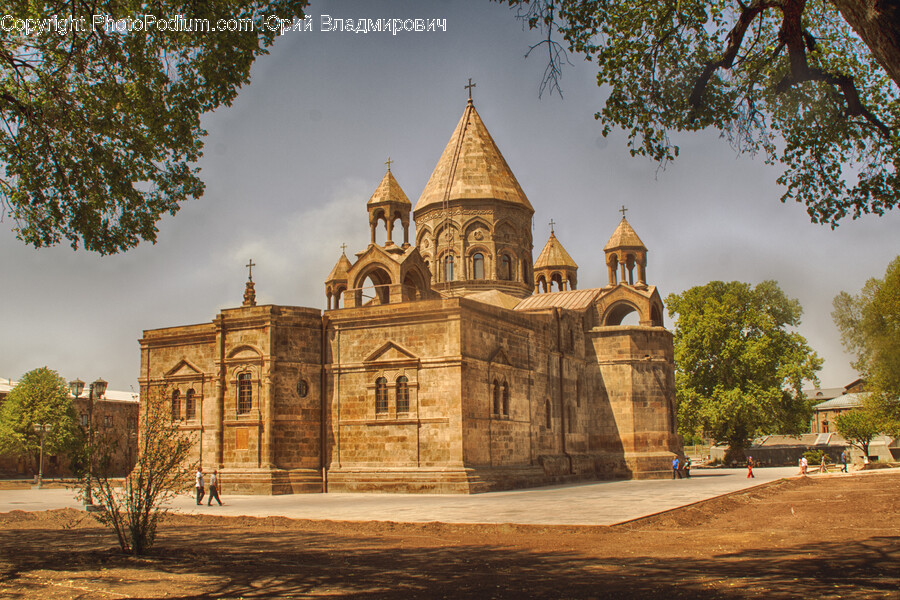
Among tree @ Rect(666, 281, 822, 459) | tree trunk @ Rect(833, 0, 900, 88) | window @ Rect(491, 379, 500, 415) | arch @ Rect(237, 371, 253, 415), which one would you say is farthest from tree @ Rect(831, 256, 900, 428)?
tree trunk @ Rect(833, 0, 900, 88)

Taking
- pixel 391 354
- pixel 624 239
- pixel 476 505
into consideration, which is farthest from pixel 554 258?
pixel 476 505

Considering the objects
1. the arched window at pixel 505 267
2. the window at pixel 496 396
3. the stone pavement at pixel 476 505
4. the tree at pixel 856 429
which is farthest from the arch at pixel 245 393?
the tree at pixel 856 429

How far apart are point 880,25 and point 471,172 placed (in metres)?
31.7

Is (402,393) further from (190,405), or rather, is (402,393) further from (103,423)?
(103,423)

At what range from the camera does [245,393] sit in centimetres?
2859

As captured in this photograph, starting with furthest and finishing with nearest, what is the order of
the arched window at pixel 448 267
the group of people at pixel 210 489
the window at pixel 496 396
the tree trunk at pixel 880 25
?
1. the arched window at pixel 448 267
2. the window at pixel 496 396
3. the group of people at pixel 210 489
4. the tree trunk at pixel 880 25

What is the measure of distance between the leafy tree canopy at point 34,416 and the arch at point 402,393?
29.8 meters

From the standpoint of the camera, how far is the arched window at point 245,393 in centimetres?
2848

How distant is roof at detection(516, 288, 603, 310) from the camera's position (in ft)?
121

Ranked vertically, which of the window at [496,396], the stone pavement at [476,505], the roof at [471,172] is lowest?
the stone pavement at [476,505]

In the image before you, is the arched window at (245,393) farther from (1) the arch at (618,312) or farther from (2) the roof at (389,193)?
(1) the arch at (618,312)

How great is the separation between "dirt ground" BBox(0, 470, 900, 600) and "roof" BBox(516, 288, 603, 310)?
60.9 feet

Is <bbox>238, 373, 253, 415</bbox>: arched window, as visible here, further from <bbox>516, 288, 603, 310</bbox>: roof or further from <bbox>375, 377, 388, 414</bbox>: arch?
<bbox>516, 288, 603, 310</bbox>: roof

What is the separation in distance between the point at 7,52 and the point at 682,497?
20041 mm
